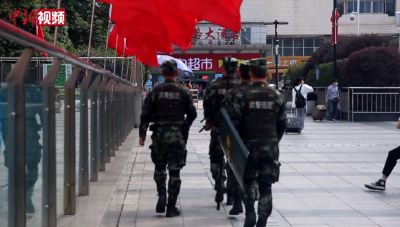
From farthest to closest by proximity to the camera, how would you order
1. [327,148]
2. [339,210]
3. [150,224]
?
[327,148], [339,210], [150,224]

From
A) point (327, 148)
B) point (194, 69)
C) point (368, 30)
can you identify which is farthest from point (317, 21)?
point (327, 148)

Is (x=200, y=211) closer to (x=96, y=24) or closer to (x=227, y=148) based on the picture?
(x=227, y=148)

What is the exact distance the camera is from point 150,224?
7965 mm

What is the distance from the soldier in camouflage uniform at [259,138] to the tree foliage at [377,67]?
935 inches

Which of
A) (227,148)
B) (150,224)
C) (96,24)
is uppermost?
(96,24)

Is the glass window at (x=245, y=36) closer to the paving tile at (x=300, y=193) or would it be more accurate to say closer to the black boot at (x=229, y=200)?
the paving tile at (x=300, y=193)

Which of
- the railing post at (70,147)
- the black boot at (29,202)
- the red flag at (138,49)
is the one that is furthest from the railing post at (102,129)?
the red flag at (138,49)

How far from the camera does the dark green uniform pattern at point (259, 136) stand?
268 inches

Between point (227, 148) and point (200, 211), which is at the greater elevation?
point (227, 148)

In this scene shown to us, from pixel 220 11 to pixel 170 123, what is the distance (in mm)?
1692

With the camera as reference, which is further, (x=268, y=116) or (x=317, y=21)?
(x=317, y=21)

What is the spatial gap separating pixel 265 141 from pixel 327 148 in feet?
34.2

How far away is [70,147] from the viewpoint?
6250 mm

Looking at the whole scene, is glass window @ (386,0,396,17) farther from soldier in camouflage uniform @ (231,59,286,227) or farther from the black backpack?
soldier in camouflage uniform @ (231,59,286,227)
